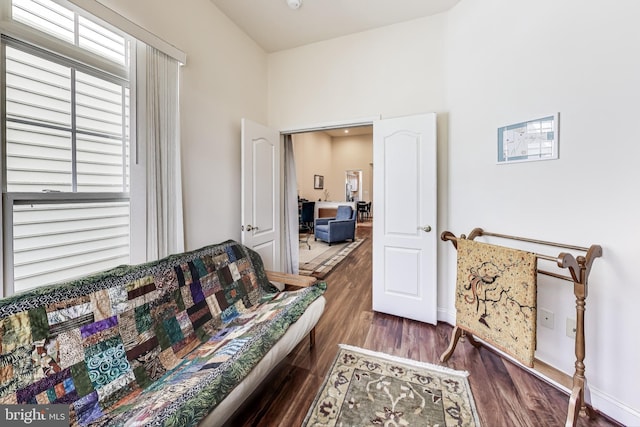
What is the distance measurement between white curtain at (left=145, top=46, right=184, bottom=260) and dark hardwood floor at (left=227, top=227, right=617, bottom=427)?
1.25m

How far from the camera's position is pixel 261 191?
2787 mm

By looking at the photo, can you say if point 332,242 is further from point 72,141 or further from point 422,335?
point 72,141

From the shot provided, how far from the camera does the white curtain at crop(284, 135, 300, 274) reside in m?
3.57

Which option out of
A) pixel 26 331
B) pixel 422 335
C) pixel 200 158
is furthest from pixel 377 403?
pixel 200 158

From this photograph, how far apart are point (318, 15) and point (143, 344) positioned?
10.1 ft

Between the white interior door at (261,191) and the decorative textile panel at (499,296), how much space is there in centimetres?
195

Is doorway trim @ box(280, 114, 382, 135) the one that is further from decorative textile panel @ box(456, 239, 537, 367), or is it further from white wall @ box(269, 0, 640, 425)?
decorative textile panel @ box(456, 239, 537, 367)

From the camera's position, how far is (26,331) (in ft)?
3.39

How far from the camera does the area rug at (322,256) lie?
4133mm

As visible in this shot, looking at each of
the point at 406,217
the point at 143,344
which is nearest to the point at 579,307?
the point at 406,217

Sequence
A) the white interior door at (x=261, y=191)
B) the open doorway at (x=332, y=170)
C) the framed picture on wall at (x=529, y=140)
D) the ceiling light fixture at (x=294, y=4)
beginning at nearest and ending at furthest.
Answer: the framed picture on wall at (x=529, y=140) → the ceiling light fixture at (x=294, y=4) → the white interior door at (x=261, y=191) → the open doorway at (x=332, y=170)

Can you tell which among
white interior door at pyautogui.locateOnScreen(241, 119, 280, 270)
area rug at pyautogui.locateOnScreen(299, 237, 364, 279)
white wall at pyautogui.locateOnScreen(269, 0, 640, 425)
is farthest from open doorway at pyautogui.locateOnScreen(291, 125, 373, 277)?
white wall at pyautogui.locateOnScreen(269, 0, 640, 425)

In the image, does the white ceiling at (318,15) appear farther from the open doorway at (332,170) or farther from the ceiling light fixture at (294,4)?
the open doorway at (332,170)

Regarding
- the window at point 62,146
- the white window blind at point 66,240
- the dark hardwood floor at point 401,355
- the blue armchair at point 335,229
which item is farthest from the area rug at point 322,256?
the window at point 62,146
